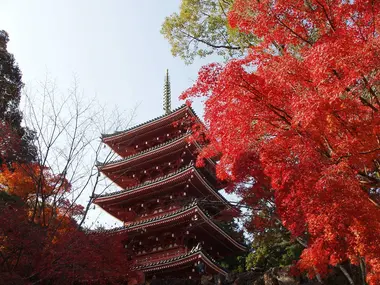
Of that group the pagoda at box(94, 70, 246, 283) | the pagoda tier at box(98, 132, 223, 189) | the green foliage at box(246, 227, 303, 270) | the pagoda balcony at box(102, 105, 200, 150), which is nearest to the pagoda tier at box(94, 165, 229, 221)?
the pagoda at box(94, 70, 246, 283)

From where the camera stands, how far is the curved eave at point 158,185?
1667cm

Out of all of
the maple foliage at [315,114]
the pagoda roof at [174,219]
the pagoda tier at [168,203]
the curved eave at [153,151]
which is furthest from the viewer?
the curved eave at [153,151]

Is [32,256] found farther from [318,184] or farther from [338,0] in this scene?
[338,0]

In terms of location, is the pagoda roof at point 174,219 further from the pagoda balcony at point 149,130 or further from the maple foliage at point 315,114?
the maple foliage at point 315,114

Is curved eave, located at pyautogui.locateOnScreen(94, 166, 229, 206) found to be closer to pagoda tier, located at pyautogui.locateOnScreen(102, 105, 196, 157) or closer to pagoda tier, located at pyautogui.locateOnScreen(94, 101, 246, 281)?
pagoda tier, located at pyautogui.locateOnScreen(94, 101, 246, 281)

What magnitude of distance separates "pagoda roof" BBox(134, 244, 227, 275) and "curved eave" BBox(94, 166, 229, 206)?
240 centimetres

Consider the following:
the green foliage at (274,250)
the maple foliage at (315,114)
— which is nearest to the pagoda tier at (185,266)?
the green foliage at (274,250)

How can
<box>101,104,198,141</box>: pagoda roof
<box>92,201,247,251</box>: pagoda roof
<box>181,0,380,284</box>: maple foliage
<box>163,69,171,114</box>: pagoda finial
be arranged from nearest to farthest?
<box>181,0,380,284</box>: maple foliage < <box>92,201,247,251</box>: pagoda roof < <box>101,104,198,141</box>: pagoda roof < <box>163,69,171,114</box>: pagoda finial

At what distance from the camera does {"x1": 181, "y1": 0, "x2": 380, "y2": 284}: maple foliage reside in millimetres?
6941

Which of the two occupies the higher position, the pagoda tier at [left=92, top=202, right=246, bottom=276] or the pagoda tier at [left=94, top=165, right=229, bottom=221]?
the pagoda tier at [left=94, top=165, right=229, bottom=221]

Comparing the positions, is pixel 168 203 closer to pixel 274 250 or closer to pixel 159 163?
pixel 159 163

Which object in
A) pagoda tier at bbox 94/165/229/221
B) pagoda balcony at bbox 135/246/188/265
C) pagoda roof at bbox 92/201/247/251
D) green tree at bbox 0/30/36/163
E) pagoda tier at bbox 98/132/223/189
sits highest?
green tree at bbox 0/30/36/163

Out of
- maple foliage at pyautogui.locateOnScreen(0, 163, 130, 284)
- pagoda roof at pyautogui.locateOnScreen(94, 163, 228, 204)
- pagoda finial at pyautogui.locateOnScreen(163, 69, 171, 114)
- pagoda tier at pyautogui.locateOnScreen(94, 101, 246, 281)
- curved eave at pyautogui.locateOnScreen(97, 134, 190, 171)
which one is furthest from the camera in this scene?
pagoda finial at pyautogui.locateOnScreen(163, 69, 171, 114)

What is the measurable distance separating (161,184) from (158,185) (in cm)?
15
